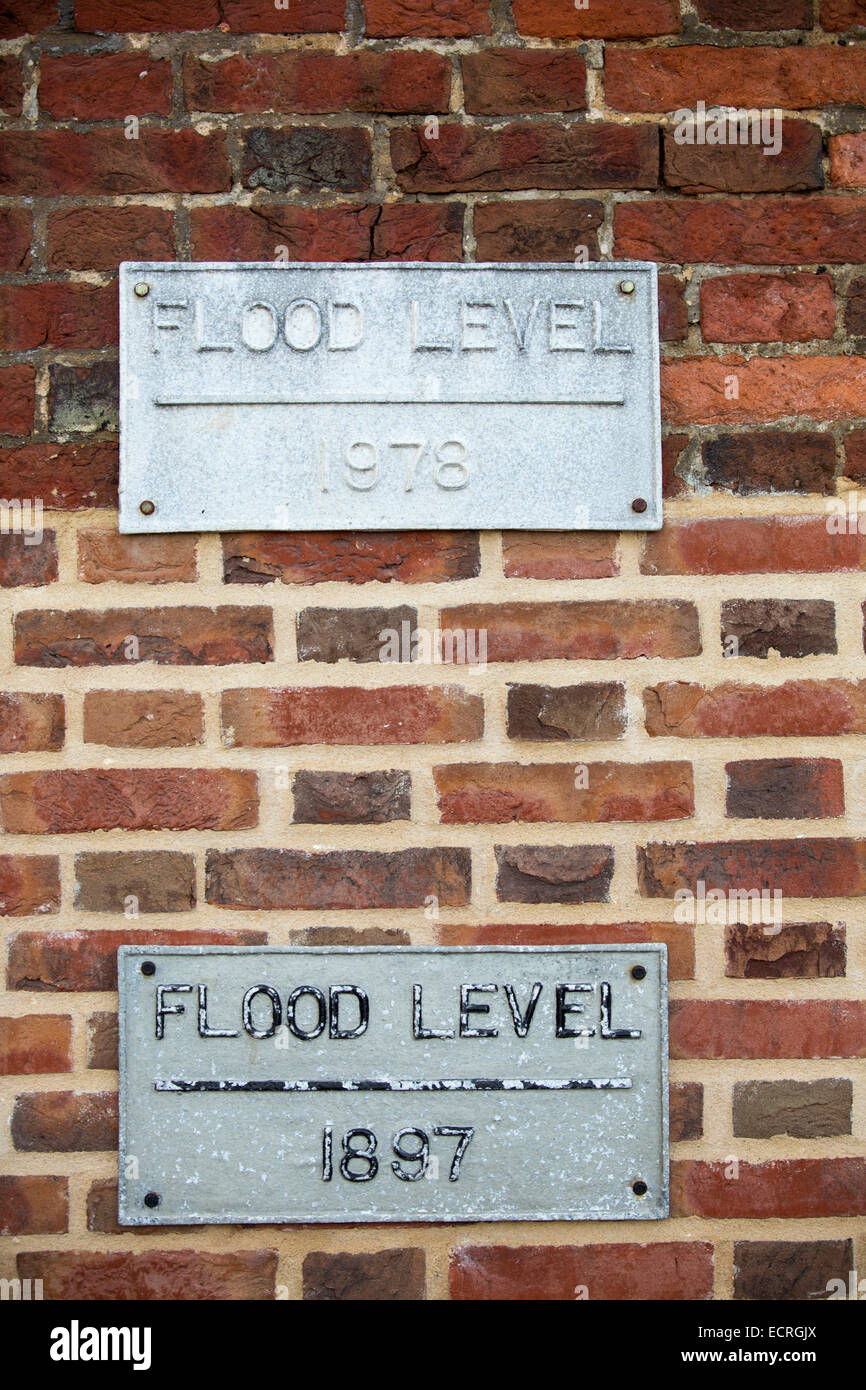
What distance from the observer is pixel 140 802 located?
1.24 meters

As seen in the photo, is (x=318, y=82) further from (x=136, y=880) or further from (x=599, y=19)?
(x=136, y=880)

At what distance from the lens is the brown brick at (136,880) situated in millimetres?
1243

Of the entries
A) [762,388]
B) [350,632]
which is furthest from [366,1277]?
[762,388]

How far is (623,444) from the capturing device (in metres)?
1.25

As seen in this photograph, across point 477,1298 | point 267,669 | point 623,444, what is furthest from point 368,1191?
point 623,444

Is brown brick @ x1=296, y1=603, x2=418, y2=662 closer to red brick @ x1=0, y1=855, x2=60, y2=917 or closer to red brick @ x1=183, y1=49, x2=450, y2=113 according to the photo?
red brick @ x1=0, y1=855, x2=60, y2=917

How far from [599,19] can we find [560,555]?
62 centimetres

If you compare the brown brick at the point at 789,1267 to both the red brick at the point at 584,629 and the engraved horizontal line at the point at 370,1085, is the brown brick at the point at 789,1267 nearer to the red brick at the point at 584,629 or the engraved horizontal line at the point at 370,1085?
the engraved horizontal line at the point at 370,1085

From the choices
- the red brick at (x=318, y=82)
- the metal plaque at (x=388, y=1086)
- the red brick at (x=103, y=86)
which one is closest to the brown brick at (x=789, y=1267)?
the metal plaque at (x=388, y=1086)

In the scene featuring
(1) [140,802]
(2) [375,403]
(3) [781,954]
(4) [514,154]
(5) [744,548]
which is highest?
(4) [514,154]

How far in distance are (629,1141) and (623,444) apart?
Answer: 78 cm

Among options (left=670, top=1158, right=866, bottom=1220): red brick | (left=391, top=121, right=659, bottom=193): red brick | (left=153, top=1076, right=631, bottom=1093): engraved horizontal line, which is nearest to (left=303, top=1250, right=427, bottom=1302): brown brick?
(left=153, top=1076, right=631, bottom=1093): engraved horizontal line

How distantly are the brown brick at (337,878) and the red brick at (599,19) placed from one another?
95 centimetres

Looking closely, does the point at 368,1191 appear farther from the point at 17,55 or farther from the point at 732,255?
the point at 17,55
